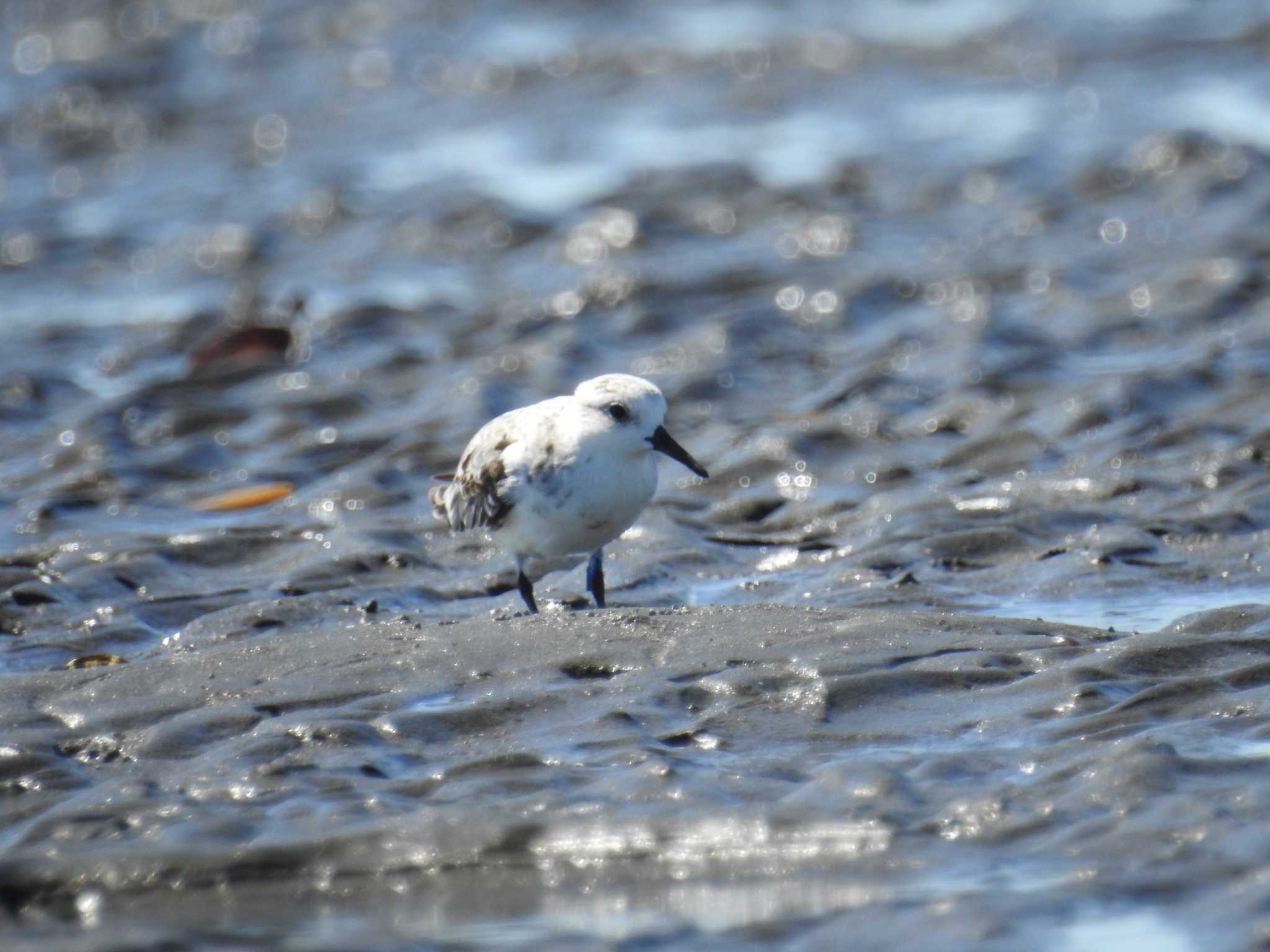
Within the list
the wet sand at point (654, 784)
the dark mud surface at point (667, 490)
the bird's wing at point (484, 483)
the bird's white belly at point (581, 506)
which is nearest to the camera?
the wet sand at point (654, 784)

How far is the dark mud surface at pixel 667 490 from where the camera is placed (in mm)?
4887

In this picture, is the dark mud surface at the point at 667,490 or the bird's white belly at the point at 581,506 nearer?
the dark mud surface at the point at 667,490

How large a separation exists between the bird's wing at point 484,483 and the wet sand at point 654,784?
0.89 meters

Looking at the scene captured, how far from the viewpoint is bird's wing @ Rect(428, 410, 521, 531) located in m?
7.59

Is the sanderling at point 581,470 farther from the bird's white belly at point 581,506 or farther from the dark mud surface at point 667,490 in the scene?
the dark mud surface at point 667,490

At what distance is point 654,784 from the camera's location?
17.3ft

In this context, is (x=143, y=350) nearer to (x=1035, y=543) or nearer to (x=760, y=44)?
(x=1035, y=543)

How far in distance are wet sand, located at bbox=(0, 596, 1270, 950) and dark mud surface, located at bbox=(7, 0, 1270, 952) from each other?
19mm

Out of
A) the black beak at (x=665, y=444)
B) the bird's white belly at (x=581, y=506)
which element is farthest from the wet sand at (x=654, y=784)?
the black beak at (x=665, y=444)

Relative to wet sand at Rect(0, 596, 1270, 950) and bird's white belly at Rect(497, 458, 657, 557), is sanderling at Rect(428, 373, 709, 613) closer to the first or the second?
bird's white belly at Rect(497, 458, 657, 557)

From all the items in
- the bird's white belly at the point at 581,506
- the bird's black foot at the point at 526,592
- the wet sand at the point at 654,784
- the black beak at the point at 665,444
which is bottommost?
the bird's black foot at the point at 526,592

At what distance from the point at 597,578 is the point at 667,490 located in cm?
191

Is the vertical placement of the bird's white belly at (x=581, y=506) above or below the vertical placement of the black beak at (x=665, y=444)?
below

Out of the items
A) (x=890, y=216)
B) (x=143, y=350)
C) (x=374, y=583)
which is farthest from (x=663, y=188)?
(x=374, y=583)
